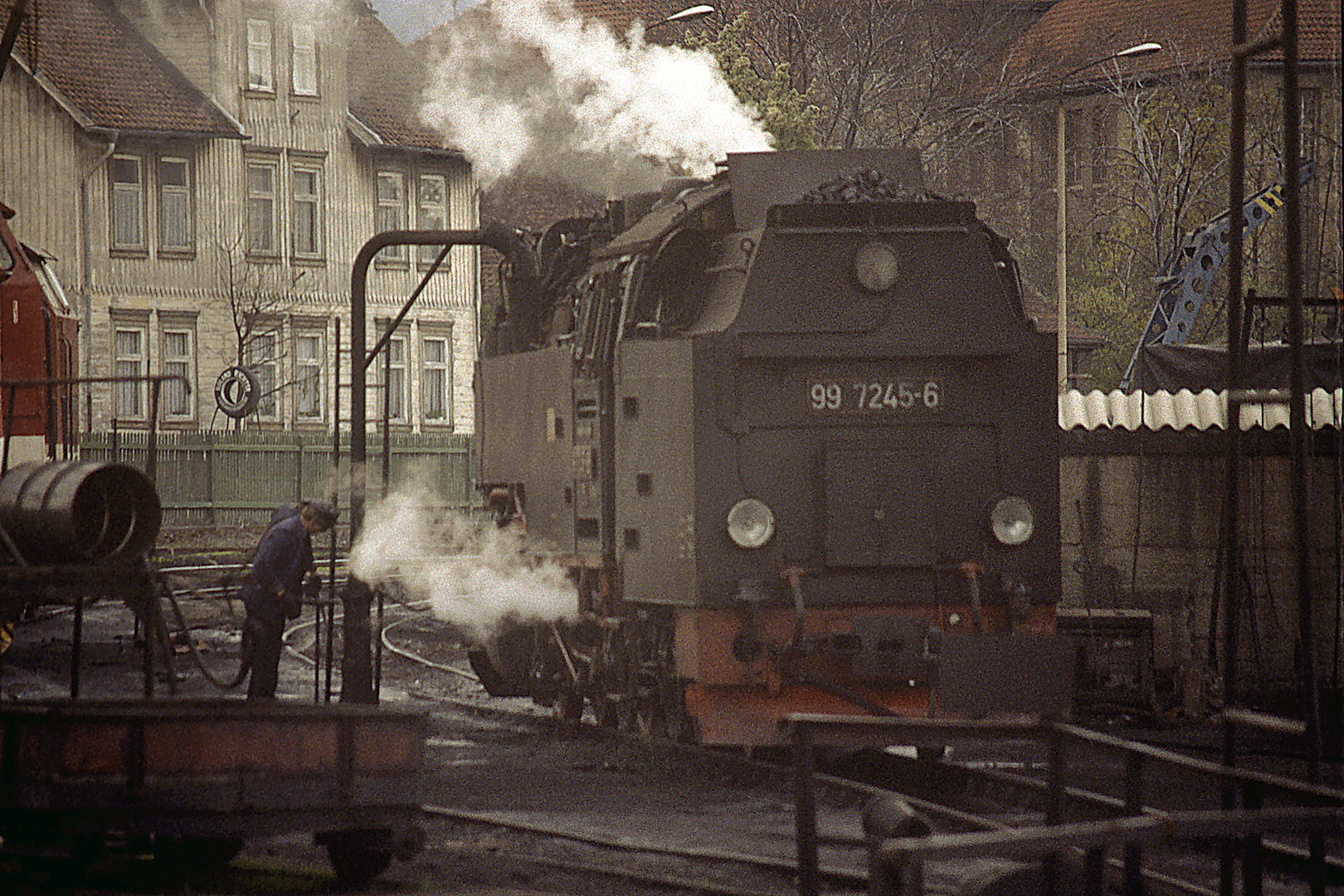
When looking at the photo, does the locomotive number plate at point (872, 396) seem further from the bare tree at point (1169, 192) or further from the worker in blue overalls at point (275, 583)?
the bare tree at point (1169, 192)

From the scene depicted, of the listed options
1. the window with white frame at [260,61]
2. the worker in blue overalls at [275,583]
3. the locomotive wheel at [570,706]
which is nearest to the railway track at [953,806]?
the locomotive wheel at [570,706]

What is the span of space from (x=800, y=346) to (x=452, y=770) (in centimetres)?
356

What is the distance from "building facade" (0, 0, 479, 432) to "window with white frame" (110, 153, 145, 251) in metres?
0.04

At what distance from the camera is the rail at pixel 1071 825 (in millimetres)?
5801

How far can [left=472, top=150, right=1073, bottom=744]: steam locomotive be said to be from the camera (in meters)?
11.5

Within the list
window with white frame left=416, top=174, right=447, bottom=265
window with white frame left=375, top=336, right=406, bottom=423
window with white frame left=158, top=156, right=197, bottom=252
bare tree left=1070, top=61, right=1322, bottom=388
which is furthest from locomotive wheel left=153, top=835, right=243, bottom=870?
window with white frame left=416, top=174, right=447, bottom=265

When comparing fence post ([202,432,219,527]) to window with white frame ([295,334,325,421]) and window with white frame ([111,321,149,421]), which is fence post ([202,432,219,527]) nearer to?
window with white frame ([111,321,149,421])

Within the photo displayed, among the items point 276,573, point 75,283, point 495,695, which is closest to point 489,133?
point 495,695

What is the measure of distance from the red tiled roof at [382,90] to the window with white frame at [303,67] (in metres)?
0.95

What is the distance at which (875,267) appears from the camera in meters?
11.8

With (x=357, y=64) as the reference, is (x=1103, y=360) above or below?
below

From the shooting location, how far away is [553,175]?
20.9 meters

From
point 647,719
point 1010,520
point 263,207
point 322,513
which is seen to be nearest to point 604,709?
point 647,719

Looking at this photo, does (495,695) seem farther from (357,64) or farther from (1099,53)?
(1099,53)
